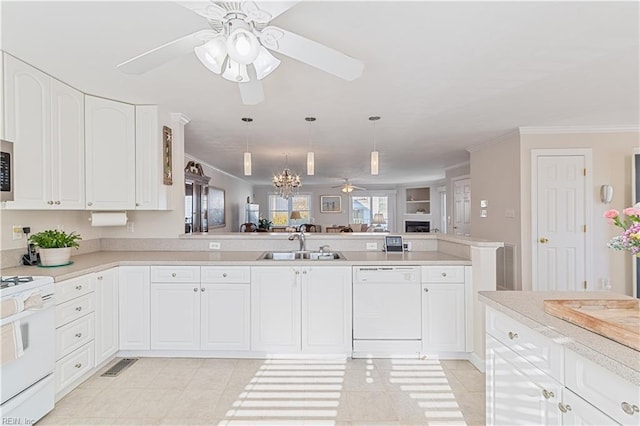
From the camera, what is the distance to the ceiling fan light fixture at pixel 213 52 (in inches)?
62.2

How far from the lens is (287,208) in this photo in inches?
490

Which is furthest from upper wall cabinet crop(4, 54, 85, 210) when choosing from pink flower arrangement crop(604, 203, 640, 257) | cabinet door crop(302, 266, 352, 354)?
pink flower arrangement crop(604, 203, 640, 257)

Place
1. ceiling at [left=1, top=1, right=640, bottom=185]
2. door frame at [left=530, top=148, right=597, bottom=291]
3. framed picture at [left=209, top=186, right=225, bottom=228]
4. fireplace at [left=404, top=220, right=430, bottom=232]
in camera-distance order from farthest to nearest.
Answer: fireplace at [left=404, top=220, right=430, bottom=232] < framed picture at [left=209, top=186, right=225, bottom=228] < door frame at [left=530, top=148, right=597, bottom=291] < ceiling at [left=1, top=1, right=640, bottom=185]

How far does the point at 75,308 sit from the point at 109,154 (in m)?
1.42

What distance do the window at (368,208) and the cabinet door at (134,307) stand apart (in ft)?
32.2

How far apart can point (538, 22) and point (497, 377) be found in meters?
1.87

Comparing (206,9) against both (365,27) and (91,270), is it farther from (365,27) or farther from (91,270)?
(91,270)

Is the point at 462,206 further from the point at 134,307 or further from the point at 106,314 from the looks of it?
the point at 106,314

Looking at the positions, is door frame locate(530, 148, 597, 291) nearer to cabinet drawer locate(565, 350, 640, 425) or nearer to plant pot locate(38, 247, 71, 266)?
cabinet drawer locate(565, 350, 640, 425)

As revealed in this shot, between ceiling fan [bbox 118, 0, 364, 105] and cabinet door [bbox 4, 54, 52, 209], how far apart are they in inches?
45.2

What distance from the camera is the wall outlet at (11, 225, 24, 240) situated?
106 inches

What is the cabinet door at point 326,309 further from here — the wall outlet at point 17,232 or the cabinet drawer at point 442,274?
the wall outlet at point 17,232

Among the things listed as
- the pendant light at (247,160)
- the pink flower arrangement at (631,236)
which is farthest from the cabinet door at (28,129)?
the pink flower arrangement at (631,236)

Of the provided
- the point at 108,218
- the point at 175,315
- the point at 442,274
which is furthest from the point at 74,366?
the point at 442,274
